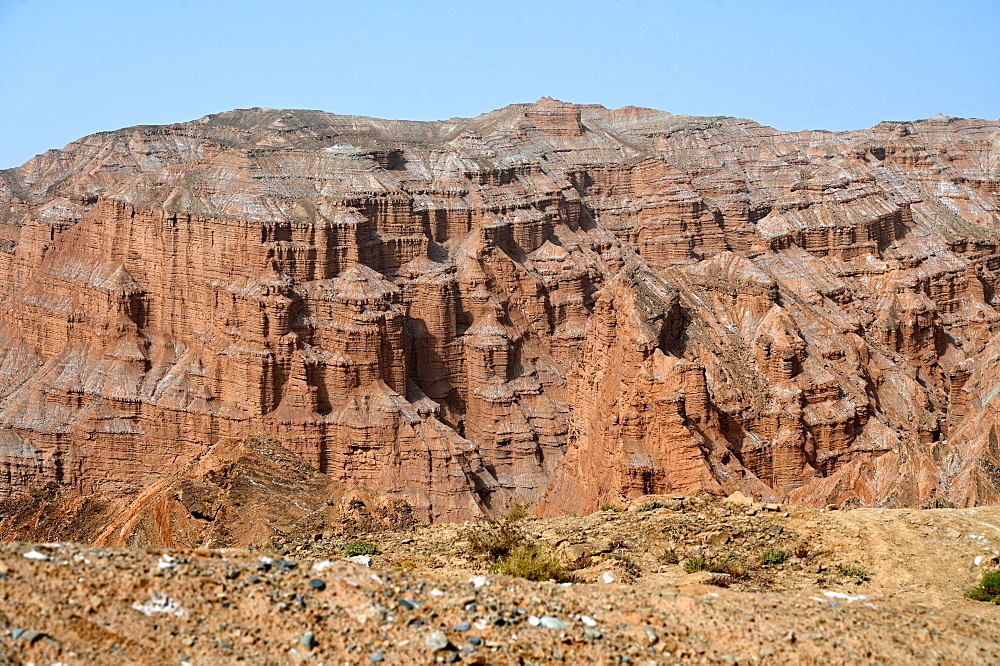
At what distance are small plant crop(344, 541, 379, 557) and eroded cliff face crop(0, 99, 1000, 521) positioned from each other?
1738 centimetres

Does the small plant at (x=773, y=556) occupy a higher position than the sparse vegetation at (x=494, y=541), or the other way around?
the sparse vegetation at (x=494, y=541)

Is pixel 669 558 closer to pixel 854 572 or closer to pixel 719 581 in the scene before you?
pixel 719 581

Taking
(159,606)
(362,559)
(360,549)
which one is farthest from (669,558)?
(159,606)

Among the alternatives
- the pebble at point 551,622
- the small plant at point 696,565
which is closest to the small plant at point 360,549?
the small plant at point 696,565

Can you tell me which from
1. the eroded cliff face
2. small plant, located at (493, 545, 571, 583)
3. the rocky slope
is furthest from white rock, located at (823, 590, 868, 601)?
the eroded cliff face

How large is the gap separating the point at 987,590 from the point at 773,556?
381 cm

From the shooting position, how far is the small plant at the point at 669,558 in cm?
2219

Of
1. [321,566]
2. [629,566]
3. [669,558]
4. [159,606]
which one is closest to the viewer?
[159,606]

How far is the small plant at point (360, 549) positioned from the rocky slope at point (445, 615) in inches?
71.5

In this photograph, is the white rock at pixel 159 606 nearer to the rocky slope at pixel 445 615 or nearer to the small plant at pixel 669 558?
the rocky slope at pixel 445 615

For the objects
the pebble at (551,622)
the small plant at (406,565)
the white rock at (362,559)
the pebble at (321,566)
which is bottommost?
the small plant at (406,565)

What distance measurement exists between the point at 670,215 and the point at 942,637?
3173 inches

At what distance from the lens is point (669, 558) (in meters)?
22.3

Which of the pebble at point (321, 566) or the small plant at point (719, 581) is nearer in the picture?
the pebble at point (321, 566)
